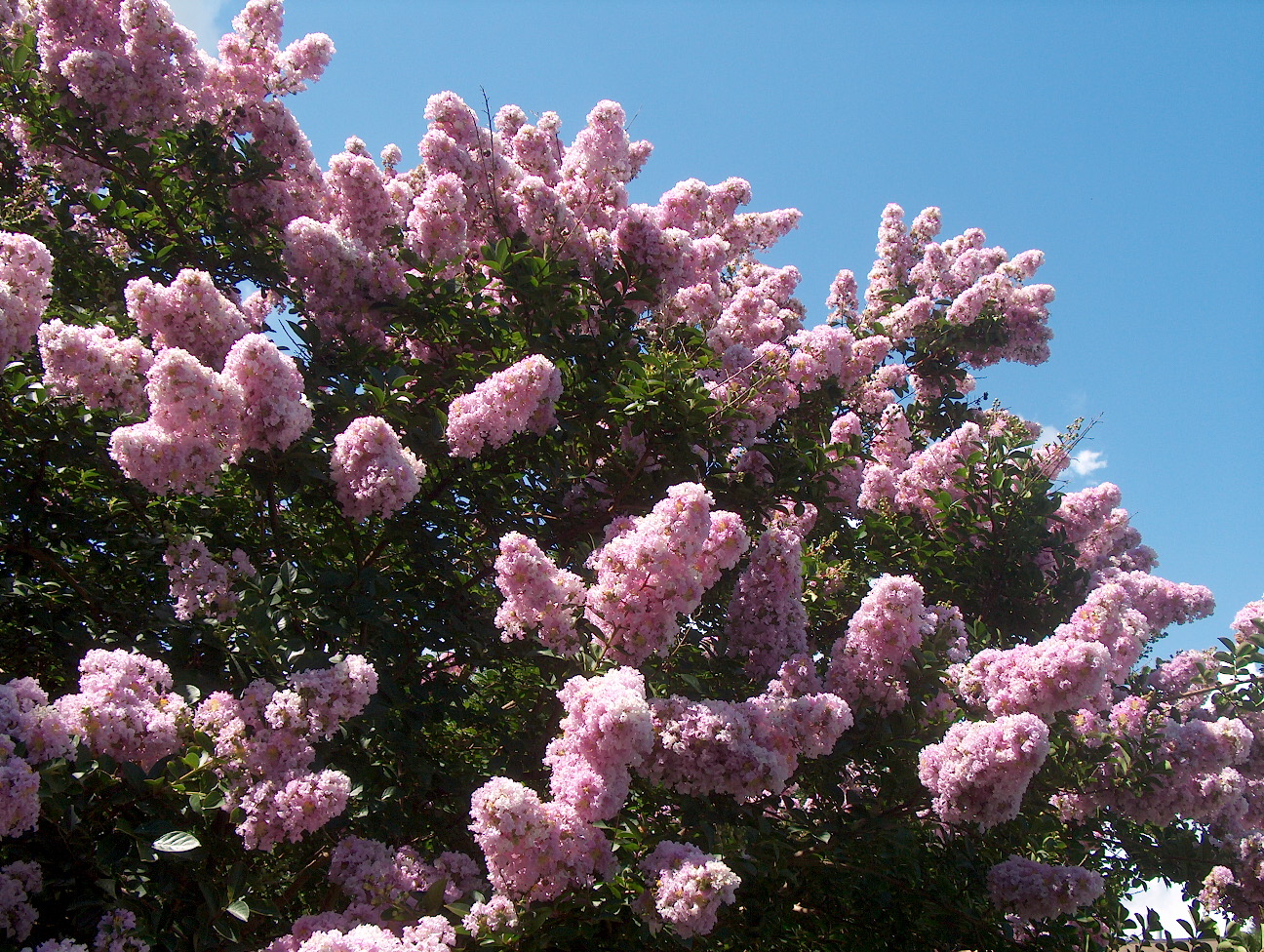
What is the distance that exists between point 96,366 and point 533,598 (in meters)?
1.72

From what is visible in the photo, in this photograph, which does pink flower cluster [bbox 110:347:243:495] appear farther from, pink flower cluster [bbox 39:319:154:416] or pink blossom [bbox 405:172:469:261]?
pink blossom [bbox 405:172:469:261]

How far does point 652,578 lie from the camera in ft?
10.3

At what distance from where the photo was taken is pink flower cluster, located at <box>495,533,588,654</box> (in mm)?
3158

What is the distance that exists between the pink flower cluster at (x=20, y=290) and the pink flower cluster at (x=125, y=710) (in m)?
1.16

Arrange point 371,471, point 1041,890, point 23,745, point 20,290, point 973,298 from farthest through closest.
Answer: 1. point 973,298
2. point 1041,890
3. point 371,471
4. point 20,290
5. point 23,745

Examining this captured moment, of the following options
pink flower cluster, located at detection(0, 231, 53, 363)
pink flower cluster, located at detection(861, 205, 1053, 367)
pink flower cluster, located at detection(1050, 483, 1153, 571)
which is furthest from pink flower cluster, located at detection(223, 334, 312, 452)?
pink flower cluster, located at detection(861, 205, 1053, 367)

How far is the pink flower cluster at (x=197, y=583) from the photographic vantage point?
2.92 m

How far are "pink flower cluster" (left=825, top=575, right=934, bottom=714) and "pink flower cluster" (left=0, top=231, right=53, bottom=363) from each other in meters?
3.41

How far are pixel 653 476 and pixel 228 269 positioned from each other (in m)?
2.56

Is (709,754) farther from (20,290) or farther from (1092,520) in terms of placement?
(1092,520)

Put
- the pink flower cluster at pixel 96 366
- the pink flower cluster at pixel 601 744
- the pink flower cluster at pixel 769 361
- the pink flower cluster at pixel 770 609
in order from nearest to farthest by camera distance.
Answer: the pink flower cluster at pixel 601 744 < the pink flower cluster at pixel 96 366 < the pink flower cluster at pixel 770 609 < the pink flower cluster at pixel 769 361

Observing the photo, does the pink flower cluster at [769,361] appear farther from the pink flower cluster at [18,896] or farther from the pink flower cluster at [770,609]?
the pink flower cluster at [18,896]

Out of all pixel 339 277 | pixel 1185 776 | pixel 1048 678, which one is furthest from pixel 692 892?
pixel 339 277

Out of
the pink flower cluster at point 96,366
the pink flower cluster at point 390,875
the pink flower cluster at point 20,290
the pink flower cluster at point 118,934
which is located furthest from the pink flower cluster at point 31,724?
the pink flower cluster at point 20,290
